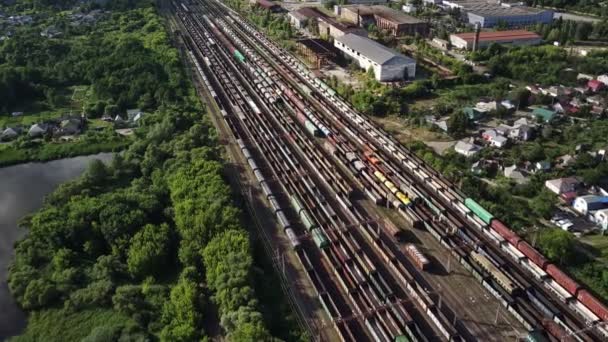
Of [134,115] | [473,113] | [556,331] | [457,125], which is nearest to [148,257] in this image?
[556,331]

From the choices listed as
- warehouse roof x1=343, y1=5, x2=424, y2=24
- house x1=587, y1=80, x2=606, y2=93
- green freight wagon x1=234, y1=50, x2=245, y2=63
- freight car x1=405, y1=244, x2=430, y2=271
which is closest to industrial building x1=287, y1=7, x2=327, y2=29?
warehouse roof x1=343, y1=5, x2=424, y2=24

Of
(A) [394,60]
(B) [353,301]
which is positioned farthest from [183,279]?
(A) [394,60]

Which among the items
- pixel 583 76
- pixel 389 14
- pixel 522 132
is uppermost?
pixel 389 14

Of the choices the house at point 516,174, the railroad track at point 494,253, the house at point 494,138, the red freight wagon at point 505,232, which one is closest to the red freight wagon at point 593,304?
the railroad track at point 494,253

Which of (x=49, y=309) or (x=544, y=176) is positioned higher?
(x=544, y=176)

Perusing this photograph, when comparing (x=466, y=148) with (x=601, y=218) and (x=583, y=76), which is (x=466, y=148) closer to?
(x=601, y=218)

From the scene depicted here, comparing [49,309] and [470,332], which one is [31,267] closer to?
[49,309]
